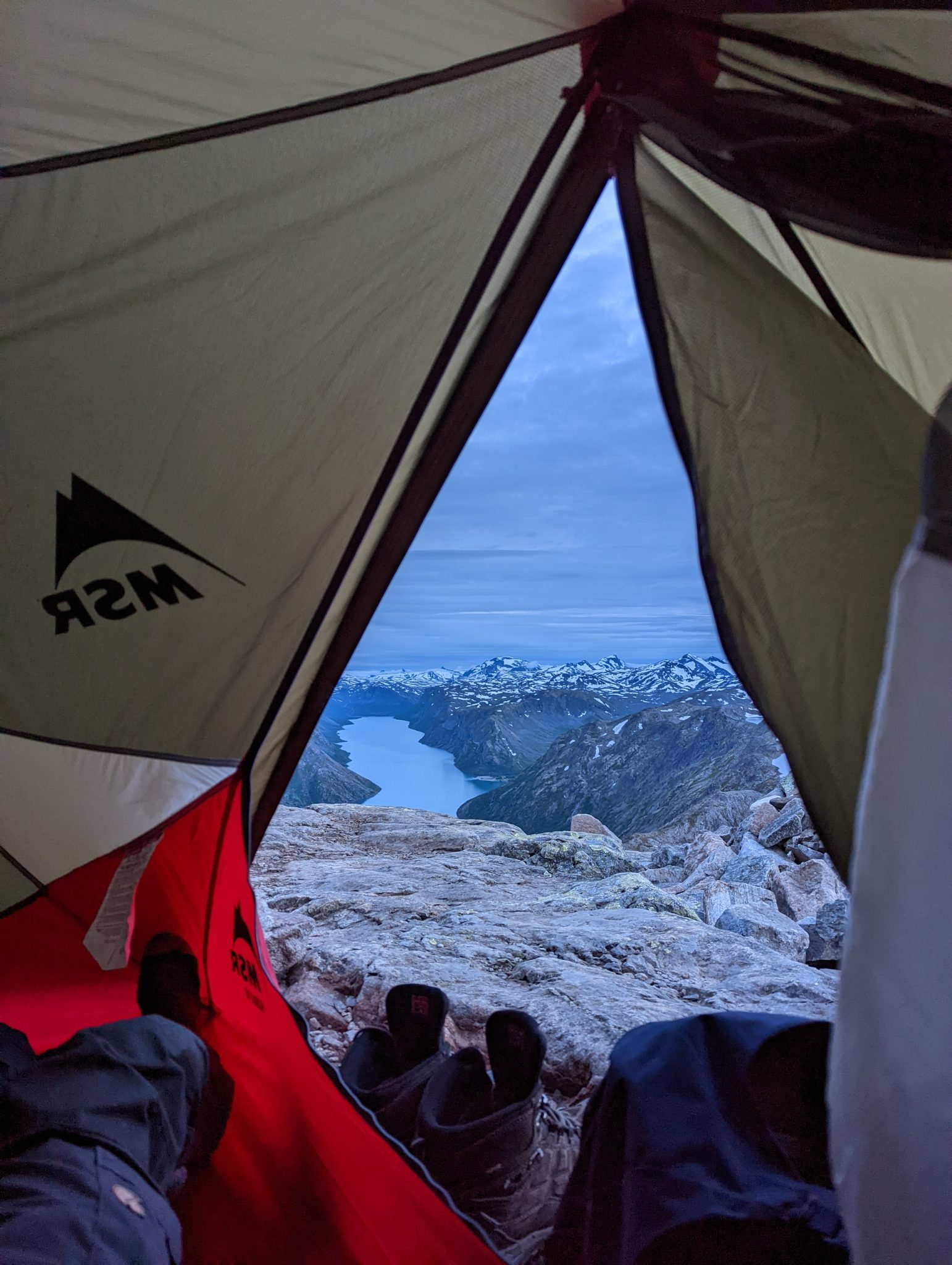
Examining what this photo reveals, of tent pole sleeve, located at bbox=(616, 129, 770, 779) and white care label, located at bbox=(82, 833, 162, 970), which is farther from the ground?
tent pole sleeve, located at bbox=(616, 129, 770, 779)

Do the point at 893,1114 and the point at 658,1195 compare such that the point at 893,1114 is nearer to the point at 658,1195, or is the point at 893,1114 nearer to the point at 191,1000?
the point at 658,1195

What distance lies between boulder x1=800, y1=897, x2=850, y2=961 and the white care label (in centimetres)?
247

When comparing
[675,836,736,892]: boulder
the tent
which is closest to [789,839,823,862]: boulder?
[675,836,736,892]: boulder

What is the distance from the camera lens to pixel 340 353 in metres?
1.44

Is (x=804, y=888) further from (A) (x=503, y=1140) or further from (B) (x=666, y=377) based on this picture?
(B) (x=666, y=377)

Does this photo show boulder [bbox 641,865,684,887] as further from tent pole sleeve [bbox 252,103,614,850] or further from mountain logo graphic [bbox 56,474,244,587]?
mountain logo graphic [bbox 56,474,244,587]

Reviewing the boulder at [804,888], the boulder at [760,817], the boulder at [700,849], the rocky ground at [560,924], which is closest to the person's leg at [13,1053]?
the rocky ground at [560,924]

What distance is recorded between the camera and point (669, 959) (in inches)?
101

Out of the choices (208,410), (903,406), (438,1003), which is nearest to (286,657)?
(208,410)

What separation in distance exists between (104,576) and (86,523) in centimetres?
11

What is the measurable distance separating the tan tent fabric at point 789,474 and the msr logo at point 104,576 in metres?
1.05

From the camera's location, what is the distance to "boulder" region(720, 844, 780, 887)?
3.89 m

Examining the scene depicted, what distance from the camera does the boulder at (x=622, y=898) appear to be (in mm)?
3340

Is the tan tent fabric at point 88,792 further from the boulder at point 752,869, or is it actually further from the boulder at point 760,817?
the boulder at point 760,817
